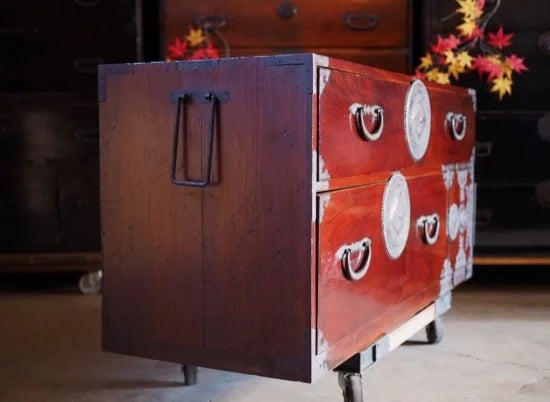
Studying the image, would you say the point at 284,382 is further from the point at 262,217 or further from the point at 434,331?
the point at 262,217

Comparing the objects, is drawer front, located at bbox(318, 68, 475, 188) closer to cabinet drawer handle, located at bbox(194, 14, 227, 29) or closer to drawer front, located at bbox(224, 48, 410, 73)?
drawer front, located at bbox(224, 48, 410, 73)

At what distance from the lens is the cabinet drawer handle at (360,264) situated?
1.28 meters

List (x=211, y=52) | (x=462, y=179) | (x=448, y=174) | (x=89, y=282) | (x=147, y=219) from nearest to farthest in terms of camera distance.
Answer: (x=147, y=219) < (x=448, y=174) < (x=462, y=179) < (x=211, y=52) < (x=89, y=282)

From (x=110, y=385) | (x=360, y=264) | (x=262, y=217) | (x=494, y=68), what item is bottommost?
(x=110, y=385)

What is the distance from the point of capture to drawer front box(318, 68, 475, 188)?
3.96 feet

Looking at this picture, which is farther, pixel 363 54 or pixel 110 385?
pixel 363 54

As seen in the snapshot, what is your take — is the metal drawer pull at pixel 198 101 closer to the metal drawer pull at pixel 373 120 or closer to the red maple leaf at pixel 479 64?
the metal drawer pull at pixel 373 120

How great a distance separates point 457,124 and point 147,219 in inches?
35.9

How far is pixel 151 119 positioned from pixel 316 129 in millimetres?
317

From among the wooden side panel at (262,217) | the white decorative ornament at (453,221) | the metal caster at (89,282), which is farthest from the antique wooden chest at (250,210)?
the metal caster at (89,282)

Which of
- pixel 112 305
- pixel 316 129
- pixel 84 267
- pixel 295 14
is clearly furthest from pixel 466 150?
pixel 84 267

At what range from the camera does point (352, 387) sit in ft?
4.46

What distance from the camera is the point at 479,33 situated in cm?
235

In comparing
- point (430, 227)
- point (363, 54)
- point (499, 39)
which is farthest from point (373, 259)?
point (499, 39)
